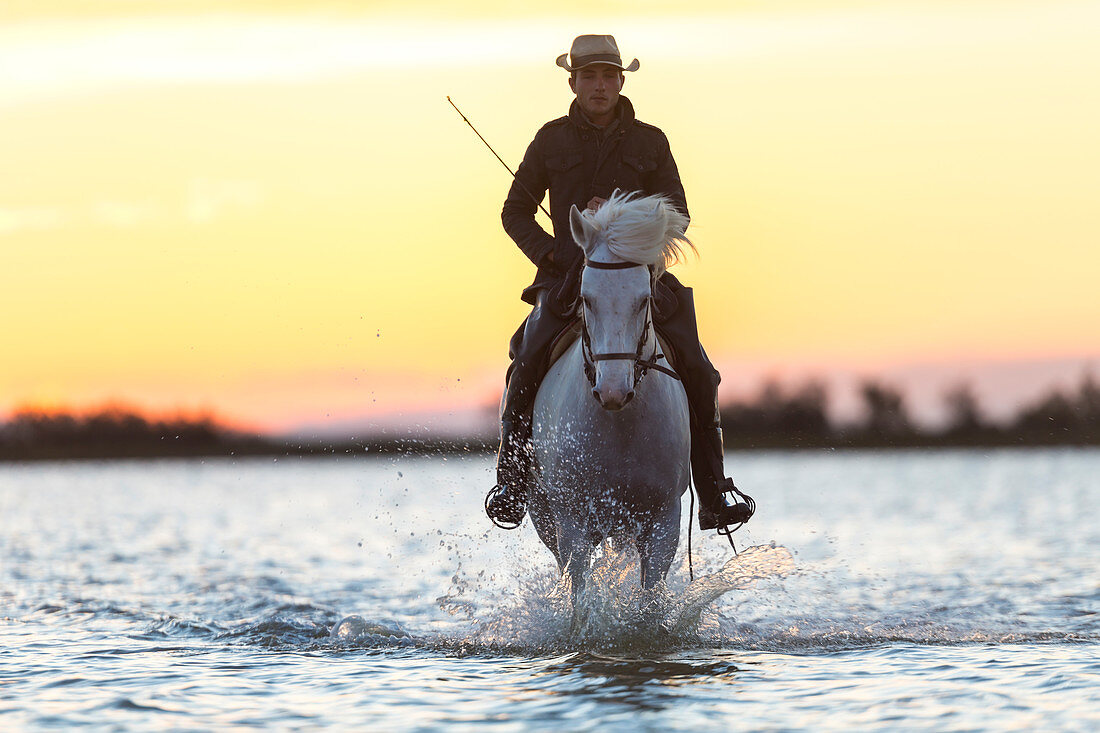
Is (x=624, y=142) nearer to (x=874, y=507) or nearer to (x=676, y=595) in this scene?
(x=676, y=595)

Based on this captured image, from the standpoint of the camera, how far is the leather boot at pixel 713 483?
1005 cm

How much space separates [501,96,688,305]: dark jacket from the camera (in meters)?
10.1

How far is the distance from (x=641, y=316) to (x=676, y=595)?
10.0ft

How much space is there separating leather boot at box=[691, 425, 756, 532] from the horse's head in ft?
5.02

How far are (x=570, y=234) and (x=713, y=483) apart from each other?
2206 mm

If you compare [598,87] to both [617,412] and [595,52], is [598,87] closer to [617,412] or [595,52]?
[595,52]

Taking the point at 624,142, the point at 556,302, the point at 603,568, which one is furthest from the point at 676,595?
the point at 624,142

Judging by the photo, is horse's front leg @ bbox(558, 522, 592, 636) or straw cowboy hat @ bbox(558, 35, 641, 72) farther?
straw cowboy hat @ bbox(558, 35, 641, 72)

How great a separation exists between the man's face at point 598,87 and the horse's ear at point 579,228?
179 cm

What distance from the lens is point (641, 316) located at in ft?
27.5

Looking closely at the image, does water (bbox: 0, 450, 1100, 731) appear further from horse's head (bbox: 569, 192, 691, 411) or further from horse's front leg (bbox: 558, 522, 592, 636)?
horse's head (bbox: 569, 192, 691, 411)

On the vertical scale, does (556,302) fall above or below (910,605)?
above

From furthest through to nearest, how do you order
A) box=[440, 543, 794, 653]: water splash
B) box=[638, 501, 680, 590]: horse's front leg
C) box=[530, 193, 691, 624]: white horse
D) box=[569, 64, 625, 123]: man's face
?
box=[569, 64, 625, 123]: man's face
box=[440, 543, 794, 653]: water splash
box=[638, 501, 680, 590]: horse's front leg
box=[530, 193, 691, 624]: white horse

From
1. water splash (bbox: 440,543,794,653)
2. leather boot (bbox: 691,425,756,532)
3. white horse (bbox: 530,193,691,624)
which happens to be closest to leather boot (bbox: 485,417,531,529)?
white horse (bbox: 530,193,691,624)
